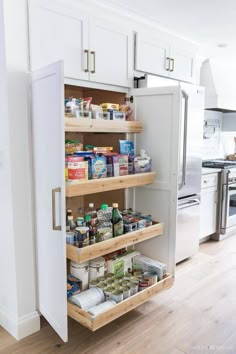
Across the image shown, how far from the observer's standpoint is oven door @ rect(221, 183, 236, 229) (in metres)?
3.94

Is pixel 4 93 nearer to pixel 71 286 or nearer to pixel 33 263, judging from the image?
pixel 33 263

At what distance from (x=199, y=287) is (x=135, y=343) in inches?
39.7

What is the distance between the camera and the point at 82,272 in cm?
223

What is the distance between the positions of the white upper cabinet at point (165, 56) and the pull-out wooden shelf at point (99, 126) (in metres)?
0.58

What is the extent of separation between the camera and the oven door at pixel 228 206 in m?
3.94

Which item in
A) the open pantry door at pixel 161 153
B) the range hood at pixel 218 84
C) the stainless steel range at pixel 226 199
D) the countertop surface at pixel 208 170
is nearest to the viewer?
the open pantry door at pixel 161 153

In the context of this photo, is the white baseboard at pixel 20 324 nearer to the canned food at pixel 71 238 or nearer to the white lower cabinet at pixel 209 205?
the canned food at pixel 71 238

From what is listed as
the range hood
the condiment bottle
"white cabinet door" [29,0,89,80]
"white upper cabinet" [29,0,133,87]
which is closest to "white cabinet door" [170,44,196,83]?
"white upper cabinet" [29,0,133,87]

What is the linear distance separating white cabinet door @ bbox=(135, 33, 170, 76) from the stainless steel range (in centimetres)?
154

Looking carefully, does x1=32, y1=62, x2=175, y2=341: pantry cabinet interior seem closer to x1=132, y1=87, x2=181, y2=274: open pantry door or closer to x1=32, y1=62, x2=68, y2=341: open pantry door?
x1=32, y1=62, x2=68, y2=341: open pantry door

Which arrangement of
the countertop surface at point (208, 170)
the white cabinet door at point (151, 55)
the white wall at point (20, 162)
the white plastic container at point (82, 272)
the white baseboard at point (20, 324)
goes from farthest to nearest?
the countertop surface at point (208, 170), the white cabinet door at point (151, 55), the white plastic container at point (82, 272), the white baseboard at point (20, 324), the white wall at point (20, 162)

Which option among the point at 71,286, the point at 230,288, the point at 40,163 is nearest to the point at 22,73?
the point at 40,163

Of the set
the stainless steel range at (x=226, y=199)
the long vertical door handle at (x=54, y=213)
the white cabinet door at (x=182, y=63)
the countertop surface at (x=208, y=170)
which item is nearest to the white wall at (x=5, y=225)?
the long vertical door handle at (x=54, y=213)

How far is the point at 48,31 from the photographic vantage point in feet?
6.82
